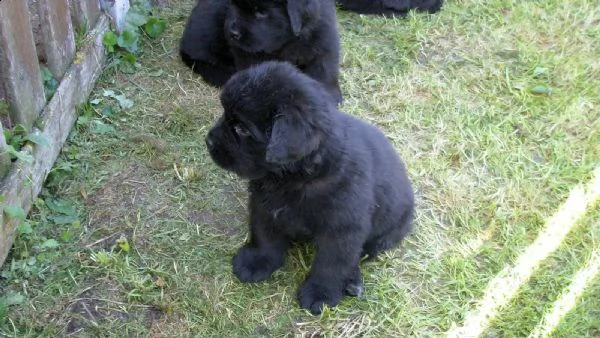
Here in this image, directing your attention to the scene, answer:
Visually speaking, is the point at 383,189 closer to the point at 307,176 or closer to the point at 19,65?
the point at 307,176

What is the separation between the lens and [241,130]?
2768 millimetres

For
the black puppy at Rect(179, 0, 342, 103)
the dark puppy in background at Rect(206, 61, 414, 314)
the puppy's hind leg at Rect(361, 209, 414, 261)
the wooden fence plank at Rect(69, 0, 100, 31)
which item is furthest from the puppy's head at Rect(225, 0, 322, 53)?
the puppy's hind leg at Rect(361, 209, 414, 261)

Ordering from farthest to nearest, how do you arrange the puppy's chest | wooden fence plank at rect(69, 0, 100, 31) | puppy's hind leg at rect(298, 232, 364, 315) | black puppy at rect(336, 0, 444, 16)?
black puppy at rect(336, 0, 444, 16)
wooden fence plank at rect(69, 0, 100, 31)
puppy's hind leg at rect(298, 232, 364, 315)
the puppy's chest

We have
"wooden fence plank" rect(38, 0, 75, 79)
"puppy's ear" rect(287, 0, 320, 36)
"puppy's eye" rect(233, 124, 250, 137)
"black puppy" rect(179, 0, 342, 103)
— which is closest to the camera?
"puppy's eye" rect(233, 124, 250, 137)

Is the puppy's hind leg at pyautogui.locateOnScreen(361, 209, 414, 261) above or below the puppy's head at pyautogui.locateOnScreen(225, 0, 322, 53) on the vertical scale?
below

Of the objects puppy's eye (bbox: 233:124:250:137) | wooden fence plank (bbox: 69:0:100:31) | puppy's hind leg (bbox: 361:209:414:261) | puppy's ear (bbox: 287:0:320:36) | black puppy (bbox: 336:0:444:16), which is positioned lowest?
puppy's hind leg (bbox: 361:209:414:261)

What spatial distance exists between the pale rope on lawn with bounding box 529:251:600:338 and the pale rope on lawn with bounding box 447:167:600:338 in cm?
18

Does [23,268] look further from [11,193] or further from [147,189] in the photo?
[147,189]

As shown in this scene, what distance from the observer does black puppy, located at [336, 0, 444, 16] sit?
208 inches

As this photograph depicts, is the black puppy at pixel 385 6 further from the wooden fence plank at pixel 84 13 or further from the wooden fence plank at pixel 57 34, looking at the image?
the wooden fence plank at pixel 57 34

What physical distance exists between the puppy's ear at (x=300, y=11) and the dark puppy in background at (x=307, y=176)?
37.3 inches

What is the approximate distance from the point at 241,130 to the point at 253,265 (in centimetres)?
81

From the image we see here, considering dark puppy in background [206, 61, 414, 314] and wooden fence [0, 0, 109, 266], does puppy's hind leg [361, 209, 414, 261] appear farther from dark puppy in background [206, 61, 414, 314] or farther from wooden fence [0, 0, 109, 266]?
wooden fence [0, 0, 109, 266]

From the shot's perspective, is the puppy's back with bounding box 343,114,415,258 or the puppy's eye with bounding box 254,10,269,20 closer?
the puppy's back with bounding box 343,114,415,258
